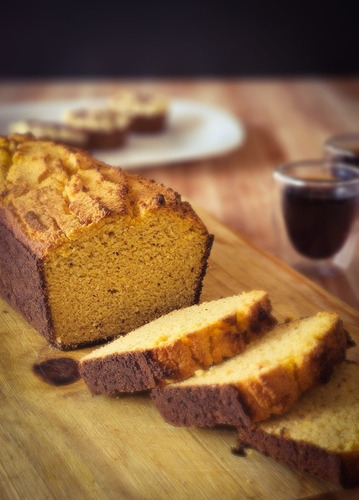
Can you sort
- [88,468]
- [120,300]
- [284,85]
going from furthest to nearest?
1. [284,85]
2. [120,300]
3. [88,468]

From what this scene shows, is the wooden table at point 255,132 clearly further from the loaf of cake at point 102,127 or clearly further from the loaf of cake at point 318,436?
the loaf of cake at point 318,436

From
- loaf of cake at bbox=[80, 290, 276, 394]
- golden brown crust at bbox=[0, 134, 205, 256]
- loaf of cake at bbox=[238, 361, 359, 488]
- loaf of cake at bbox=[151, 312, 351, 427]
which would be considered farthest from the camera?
golden brown crust at bbox=[0, 134, 205, 256]

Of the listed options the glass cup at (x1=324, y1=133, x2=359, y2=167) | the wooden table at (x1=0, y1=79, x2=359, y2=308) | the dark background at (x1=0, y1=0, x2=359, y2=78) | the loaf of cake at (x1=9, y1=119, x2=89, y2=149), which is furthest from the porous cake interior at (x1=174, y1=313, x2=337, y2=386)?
the dark background at (x1=0, y1=0, x2=359, y2=78)

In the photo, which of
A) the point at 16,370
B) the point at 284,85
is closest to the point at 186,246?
the point at 16,370

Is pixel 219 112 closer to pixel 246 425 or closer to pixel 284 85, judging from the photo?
pixel 284 85

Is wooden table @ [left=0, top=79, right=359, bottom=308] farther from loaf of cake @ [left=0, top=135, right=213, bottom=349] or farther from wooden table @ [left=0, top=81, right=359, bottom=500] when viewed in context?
loaf of cake @ [left=0, top=135, right=213, bottom=349]

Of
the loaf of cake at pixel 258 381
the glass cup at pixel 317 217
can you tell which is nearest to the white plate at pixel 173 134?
the glass cup at pixel 317 217
